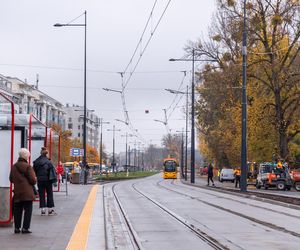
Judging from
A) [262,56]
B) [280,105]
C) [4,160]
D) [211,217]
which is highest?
[262,56]

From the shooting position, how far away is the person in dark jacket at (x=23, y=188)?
40.2 ft

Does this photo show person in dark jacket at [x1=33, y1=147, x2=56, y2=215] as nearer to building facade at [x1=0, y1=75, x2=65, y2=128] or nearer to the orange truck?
the orange truck

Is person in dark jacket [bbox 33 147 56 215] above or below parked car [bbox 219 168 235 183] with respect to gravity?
above

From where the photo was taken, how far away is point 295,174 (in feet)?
141

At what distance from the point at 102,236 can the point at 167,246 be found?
1733 mm

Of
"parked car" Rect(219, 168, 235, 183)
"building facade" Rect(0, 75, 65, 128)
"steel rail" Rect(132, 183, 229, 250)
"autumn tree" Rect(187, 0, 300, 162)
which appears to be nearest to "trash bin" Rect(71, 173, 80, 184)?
"autumn tree" Rect(187, 0, 300, 162)

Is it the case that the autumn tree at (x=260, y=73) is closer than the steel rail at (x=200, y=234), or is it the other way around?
the steel rail at (x=200, y=234)

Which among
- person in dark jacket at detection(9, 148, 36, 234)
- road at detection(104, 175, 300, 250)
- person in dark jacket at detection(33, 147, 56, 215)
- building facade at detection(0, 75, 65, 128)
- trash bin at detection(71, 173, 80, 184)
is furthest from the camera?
building facade at detection(0, 75, 65, 128)

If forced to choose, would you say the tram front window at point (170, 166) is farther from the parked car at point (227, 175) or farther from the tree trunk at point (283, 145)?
the tree trunk at point (283, 145)

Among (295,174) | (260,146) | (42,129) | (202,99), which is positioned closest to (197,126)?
(202,99)

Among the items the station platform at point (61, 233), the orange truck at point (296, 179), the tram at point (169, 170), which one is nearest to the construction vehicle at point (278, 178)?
the orange truck at point (296, 179)

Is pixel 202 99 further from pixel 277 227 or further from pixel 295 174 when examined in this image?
pixel 277 227

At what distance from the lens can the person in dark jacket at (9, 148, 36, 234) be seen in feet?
40.2

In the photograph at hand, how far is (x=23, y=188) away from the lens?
40.3ft
